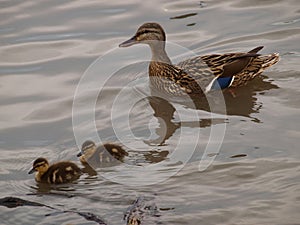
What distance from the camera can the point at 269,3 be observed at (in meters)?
8.46

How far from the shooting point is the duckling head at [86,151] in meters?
5.41

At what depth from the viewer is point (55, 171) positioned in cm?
513

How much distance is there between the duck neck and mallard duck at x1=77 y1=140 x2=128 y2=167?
1720 mm

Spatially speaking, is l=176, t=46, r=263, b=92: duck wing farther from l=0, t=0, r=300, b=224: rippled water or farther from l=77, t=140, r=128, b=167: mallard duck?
l=77, t=140, r=128, b=167: mallard duck

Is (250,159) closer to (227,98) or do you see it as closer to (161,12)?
(227,98)

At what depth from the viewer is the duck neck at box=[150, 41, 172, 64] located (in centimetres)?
698

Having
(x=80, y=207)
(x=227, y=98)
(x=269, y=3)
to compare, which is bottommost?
(x=80, y=207)

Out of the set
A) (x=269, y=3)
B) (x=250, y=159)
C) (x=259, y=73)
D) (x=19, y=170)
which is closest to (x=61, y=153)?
(x=19, y=170)

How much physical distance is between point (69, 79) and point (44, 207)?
2383mm

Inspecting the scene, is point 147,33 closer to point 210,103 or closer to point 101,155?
point 210,103

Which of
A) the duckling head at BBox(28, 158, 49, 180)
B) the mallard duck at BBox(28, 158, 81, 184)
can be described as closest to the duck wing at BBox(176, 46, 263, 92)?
the mallard duck at BBox(28, 158, 81, 184)

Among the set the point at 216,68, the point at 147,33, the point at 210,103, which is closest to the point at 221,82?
the point at 216,68

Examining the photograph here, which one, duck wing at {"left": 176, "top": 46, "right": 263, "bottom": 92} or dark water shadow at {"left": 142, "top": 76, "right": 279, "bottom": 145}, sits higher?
duck wing at {"left": 176, "top": 46, "right": 263, "bottom": 92}

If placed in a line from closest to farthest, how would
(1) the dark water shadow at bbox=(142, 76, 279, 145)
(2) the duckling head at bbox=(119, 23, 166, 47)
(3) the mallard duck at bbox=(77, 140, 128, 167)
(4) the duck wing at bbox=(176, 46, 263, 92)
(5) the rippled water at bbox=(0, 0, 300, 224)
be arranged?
(5) the rippled water at bbox=(0, 0, 300, 224) < (3) the mallard duck at bbox=(77, 140, 128, 167) < (1) the dark water shadow at bbox=(142, 76, 279, 145) < (4) the duck wing at bbox=(176, 46, 263, 92) < (2) the duckling head at bbox=(119, 23, 166, 47)
